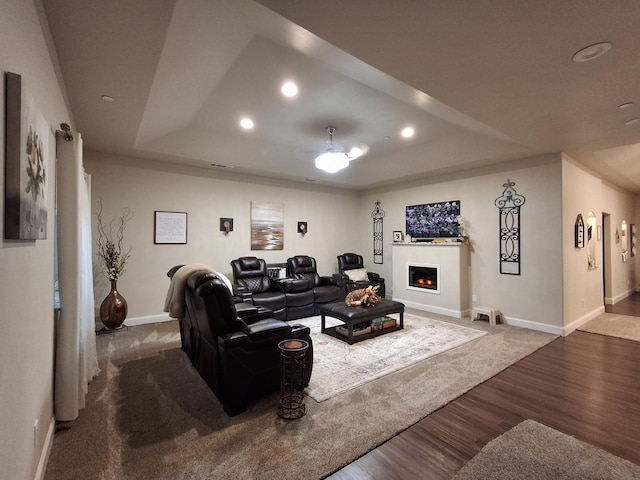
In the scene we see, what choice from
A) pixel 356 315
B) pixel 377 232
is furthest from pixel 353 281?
pixel 356 315

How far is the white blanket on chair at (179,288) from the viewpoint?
295cm

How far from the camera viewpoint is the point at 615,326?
4.94 m

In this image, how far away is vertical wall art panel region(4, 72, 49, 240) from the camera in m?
1.21

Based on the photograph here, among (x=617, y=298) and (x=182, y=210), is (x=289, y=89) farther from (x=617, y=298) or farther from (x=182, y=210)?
(x=617, y=298)

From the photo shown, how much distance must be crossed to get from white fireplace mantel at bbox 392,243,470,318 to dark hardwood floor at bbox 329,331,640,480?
1.93m

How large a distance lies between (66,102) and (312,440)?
368 centimetres

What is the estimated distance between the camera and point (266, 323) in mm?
2820

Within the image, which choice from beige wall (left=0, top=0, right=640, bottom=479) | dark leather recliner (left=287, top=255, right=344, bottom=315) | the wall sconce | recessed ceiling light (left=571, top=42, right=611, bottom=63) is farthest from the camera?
the wall sconce

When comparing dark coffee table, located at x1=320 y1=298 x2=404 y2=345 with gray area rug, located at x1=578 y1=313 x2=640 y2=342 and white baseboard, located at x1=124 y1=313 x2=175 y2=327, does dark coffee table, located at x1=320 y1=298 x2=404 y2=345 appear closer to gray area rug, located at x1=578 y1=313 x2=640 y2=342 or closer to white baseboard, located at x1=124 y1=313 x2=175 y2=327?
white baseboard, located at x1=124 y1=313 x2=175 y2=327

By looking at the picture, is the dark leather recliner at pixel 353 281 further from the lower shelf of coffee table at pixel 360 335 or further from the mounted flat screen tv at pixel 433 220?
the lower shelf of coffee table at pixel 360 335

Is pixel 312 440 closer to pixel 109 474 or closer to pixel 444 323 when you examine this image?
pixel 109 474

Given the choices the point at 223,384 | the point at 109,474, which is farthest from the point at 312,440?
the point at 109,474

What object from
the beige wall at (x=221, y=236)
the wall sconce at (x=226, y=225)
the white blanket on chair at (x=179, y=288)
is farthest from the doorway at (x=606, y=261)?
the white blanket on chair at (x=179, y=288)

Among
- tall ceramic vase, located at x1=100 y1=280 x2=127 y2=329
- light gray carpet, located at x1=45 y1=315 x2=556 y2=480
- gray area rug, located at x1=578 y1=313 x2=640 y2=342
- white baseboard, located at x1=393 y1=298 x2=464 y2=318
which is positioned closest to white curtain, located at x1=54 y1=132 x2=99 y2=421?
light gray carpet, located at x1=45 y1=315 x2=556 y2=480
